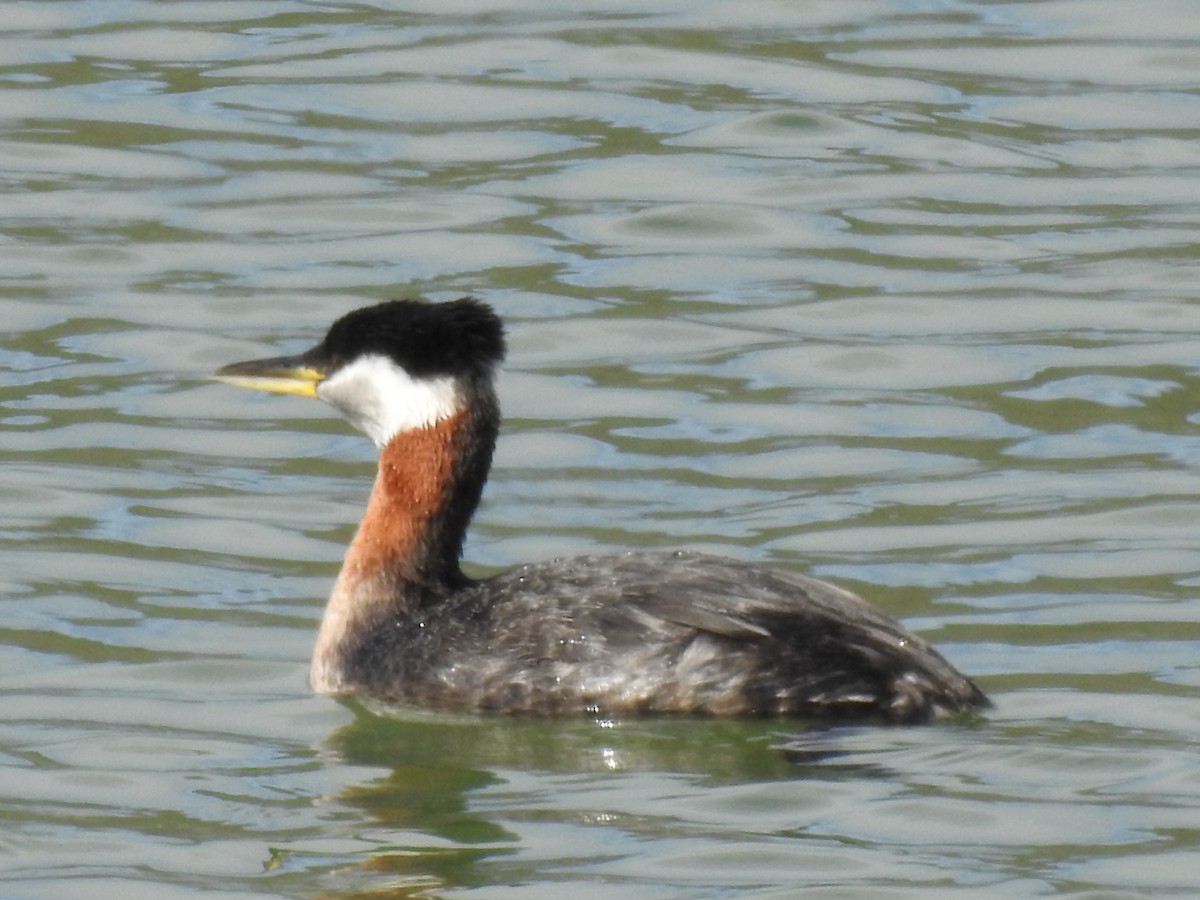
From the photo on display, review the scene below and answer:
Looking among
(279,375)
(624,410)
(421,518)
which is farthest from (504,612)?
(624,410)

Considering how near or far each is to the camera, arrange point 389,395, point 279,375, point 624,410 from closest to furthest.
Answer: point 389,395, point 279,375, point 624,410

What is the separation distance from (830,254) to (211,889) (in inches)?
291

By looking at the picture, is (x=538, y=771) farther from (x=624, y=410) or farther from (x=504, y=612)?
(x=624, y=410)

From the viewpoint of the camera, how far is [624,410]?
1323 cm

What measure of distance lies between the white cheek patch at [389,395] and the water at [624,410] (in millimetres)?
848

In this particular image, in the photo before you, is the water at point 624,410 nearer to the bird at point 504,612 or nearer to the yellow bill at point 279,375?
the bird at point 504,612

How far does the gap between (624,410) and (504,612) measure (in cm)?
313

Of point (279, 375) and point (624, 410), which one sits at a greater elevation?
point (279, 375)

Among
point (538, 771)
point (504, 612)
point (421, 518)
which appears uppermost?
point (421, 518)

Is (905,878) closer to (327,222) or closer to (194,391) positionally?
(194,391)

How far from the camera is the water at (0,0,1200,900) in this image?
8820mm

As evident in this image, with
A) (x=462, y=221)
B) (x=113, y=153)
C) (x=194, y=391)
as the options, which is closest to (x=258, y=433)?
(x=194, y=391)

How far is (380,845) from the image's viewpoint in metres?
8.66

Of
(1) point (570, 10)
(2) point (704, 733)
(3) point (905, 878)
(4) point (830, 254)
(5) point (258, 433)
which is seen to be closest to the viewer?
(3) point (905, 878)
